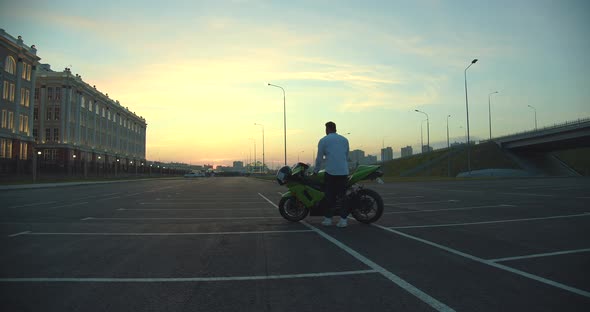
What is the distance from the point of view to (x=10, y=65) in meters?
49.7

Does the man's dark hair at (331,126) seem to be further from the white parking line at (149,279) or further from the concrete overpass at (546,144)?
the concrete overpass at (546,144)

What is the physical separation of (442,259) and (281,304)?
8.04 ft

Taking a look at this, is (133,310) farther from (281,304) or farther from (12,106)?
(12,106)

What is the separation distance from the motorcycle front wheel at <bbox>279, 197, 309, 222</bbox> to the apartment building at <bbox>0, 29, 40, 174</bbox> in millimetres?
49305

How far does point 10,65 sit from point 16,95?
4058 mm

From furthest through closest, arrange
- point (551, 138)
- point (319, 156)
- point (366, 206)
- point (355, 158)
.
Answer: point (551, 138), point (355, 158), point (366, 206), point (319, 156)

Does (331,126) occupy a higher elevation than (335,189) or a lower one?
higher

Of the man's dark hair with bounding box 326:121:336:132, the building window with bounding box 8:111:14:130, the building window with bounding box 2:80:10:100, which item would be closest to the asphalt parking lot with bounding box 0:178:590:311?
the man's dark hair with bounding box 326:121:336:132

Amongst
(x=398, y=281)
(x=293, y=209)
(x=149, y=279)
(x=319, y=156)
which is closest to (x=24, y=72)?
(x=293, y=209)

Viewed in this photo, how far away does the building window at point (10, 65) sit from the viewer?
159 ft

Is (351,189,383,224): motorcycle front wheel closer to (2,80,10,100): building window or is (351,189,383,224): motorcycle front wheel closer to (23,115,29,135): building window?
(2,80,10,100): building window

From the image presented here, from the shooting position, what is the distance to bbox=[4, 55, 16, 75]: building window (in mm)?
48466

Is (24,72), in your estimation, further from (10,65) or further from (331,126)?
(331,126)

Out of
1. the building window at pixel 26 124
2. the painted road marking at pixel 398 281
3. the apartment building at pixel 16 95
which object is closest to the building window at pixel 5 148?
the apartment building at pixel 16 95
